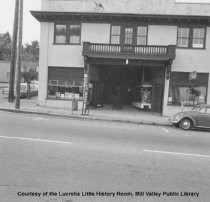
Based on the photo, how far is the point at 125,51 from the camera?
1934 cm

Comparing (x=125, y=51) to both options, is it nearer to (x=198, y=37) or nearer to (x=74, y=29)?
(x=74, y=29)

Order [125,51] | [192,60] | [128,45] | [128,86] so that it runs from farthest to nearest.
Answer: [128,86], [192,60], [128,45], [125,51]

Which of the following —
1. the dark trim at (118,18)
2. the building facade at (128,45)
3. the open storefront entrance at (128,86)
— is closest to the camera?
the dark trim at (118,18)

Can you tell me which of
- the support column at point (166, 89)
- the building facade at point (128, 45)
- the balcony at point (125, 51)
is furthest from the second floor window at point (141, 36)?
the support column at point (166, 89)

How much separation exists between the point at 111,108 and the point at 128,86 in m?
3.48

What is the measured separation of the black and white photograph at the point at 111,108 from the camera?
5363 millimetres

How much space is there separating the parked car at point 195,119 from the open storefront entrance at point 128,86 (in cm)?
580

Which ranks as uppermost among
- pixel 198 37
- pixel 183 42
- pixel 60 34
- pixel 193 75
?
pixel 198 37

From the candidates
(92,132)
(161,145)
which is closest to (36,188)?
(161,145)

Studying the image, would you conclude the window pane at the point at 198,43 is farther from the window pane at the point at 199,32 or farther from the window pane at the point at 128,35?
the window pane at the point at 128,35

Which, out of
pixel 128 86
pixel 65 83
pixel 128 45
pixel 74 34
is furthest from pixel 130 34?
pixel 65 83

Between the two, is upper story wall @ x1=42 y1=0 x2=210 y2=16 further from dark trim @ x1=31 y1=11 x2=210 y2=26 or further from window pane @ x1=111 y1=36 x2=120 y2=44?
window pane @ x1=111 y1=36 x2=120 y2=44

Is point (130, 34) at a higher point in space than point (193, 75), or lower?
higher

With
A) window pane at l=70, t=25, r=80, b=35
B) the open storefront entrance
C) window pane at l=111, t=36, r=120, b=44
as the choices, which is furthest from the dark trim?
the open storefront entrance
